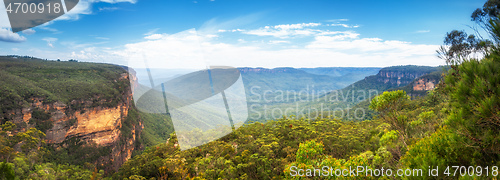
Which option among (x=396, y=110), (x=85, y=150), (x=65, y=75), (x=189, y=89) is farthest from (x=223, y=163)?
(x=65, y=75)

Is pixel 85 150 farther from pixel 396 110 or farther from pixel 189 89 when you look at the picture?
pixel 396 110

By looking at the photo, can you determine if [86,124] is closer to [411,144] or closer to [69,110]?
[69,110]

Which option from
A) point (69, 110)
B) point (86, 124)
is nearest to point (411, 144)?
point (69, 110)

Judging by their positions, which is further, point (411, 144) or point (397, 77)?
point (397, 77)

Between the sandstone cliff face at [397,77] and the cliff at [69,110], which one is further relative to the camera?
the sandstone cliff face at [397,77]

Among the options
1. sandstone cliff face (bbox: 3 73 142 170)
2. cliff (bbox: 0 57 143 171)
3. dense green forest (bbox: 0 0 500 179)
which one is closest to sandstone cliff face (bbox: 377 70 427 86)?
dense green forest (bbox: 0 0 500 179)

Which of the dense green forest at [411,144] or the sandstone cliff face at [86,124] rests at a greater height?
the dense green forest at [411,144]

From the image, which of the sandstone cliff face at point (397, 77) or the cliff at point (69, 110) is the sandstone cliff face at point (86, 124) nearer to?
the cliff at point (69, 110)

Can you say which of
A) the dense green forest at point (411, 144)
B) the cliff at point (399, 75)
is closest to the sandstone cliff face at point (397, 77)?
the cliff at point (399, 75)

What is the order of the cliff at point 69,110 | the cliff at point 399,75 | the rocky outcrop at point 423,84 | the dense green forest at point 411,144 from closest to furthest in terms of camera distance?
the dense green forest at point 411,144
the cliff at point 69,110
the rocky outcrop at point 423,84
the cliff at point 399,75
